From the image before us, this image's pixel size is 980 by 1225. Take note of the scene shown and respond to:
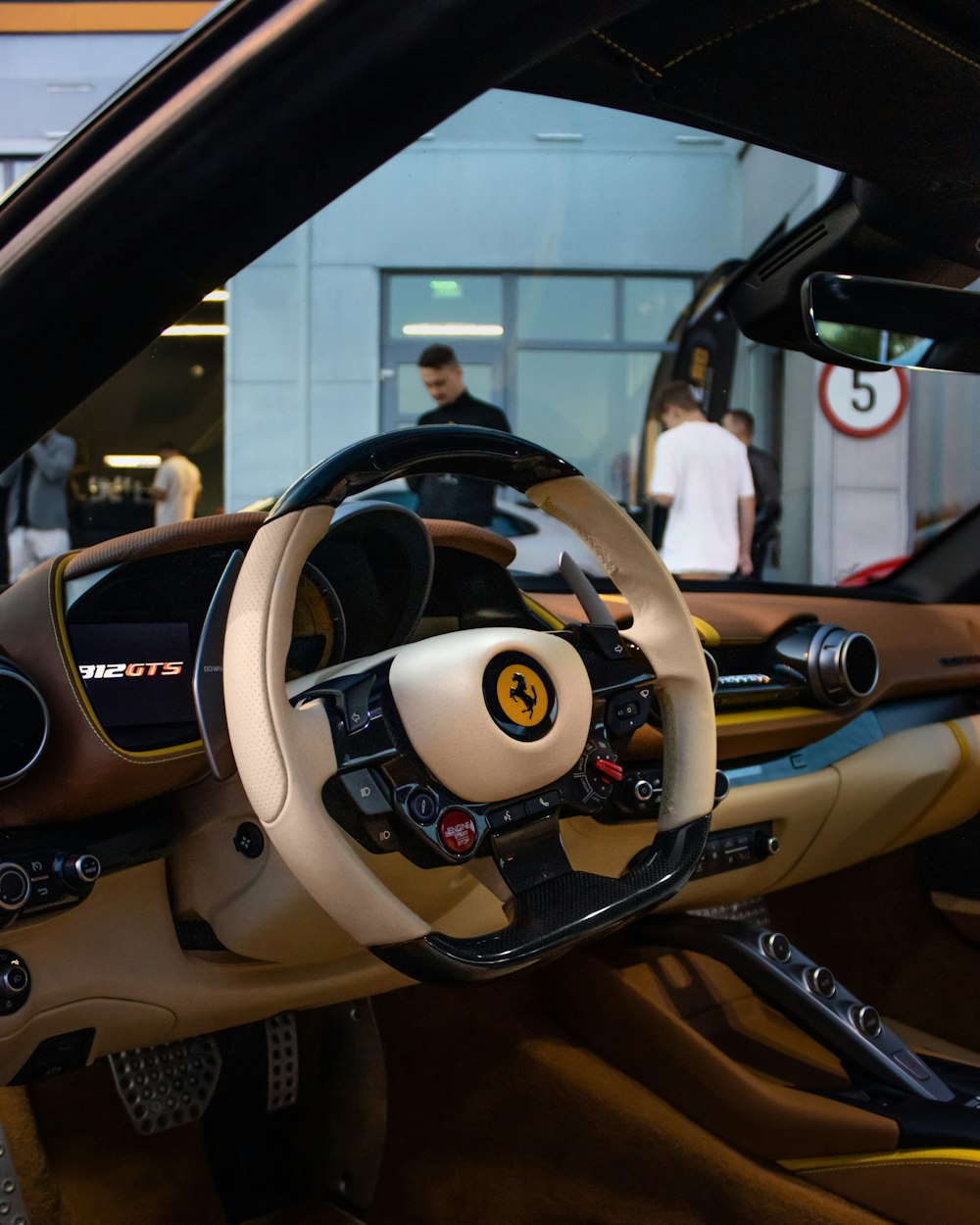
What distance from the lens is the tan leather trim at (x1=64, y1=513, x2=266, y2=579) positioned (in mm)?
1324

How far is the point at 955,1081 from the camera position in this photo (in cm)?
198

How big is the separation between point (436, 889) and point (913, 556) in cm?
182

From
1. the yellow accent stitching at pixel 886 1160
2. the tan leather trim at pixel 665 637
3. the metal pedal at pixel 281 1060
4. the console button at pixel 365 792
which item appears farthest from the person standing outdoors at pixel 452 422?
the yellow accent stitching at pixel 886 1160

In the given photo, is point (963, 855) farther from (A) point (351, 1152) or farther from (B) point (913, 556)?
(A) point (351, 1152)

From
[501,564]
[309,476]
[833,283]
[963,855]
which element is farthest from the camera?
[963,855]

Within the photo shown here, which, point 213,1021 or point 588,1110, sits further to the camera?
point 588,1110

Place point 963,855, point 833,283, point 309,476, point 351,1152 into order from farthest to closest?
point 963,855
point 351,1152
point 833,283
point 309,476

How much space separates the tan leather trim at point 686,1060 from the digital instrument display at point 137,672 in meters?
1.03

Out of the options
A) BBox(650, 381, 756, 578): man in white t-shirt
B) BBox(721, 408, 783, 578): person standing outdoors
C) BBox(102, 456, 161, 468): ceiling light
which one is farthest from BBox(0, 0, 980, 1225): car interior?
BBox(721, 408, 783, 578): person standing outdoors

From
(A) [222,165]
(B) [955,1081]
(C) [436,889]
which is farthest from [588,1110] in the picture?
(A) [222,165]

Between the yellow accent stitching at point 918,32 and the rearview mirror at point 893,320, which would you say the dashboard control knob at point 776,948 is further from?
the yellow accent stitching at point 918,32

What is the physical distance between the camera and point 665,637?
136 cm

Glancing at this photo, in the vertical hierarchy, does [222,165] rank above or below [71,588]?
Answer: above

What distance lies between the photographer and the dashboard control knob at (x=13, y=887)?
121 centimetres
